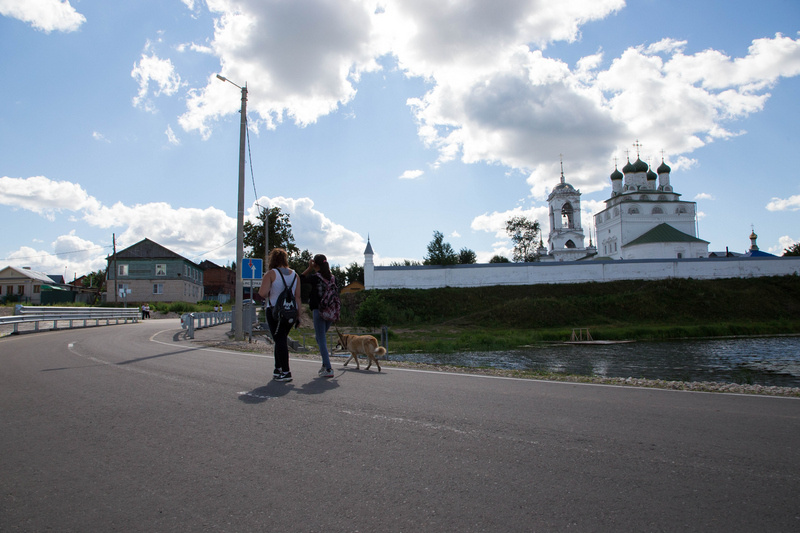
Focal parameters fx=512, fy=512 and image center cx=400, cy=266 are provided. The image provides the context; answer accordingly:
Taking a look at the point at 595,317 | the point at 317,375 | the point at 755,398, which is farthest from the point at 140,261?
the point at 755,398

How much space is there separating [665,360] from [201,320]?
23016 mm

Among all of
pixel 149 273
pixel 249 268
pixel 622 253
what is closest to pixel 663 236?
pixel 622 253

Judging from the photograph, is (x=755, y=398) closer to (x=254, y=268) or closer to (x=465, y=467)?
(x=465, y=467)

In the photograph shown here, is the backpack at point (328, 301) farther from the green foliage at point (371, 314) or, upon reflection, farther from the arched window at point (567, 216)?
the arched window at point (567, 216)

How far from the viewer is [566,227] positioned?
91.2 m

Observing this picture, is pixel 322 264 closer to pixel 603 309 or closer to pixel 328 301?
pixel 328 301

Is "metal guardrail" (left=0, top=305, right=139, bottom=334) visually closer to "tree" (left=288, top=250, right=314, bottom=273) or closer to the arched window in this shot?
"tree" (left=288, top=250, right=314, bottom=273)

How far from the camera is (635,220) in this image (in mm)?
77062

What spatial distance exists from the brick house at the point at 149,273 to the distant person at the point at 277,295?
65.1m

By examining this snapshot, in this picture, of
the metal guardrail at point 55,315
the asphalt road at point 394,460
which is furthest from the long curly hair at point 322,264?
the metal guardrail at point 55,315

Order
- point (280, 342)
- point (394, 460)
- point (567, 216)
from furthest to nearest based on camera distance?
1. point (567, 216)
2. point (280, 342)
3. point (394, 460)

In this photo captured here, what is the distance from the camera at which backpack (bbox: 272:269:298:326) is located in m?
Result: 7.52

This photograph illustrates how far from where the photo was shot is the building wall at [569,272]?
5075 centimetres

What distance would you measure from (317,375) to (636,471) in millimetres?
5371
